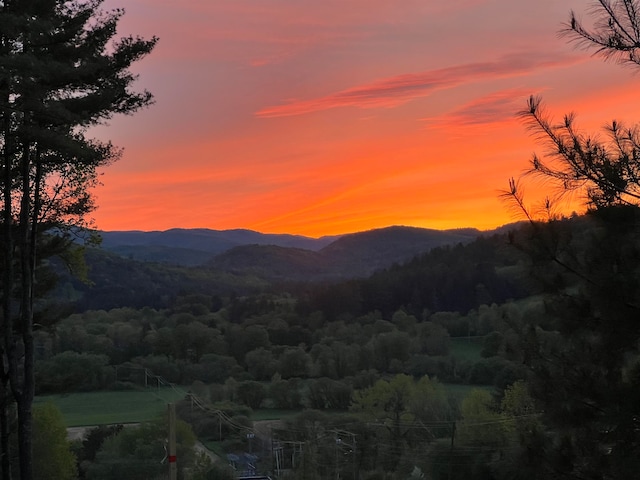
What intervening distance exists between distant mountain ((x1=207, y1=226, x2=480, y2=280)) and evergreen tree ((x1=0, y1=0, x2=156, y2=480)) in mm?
127698

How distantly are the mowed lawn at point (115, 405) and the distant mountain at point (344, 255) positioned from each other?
8486 centimetres

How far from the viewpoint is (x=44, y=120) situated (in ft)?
32.5

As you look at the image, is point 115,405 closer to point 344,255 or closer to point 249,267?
point 249,267

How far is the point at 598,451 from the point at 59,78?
901cm

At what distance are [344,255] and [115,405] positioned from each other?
360ft

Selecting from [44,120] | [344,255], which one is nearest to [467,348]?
[44,120]

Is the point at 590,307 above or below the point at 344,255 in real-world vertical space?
below

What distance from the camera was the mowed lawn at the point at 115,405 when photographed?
43.2 m

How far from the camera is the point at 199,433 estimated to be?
37750 millimetres

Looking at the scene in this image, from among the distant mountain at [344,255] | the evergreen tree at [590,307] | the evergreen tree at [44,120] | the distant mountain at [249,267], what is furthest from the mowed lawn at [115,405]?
the distant mountain at [344,255]

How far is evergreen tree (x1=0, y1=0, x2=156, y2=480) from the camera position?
9.23 m

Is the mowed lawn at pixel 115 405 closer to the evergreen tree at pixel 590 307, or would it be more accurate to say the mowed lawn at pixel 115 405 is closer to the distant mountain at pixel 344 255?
the evergreen tree at pixel 590 307

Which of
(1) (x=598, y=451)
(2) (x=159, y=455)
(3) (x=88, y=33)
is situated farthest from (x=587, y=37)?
(2) (x=159, y=455)

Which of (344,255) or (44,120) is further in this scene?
(344,255)
